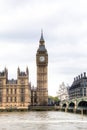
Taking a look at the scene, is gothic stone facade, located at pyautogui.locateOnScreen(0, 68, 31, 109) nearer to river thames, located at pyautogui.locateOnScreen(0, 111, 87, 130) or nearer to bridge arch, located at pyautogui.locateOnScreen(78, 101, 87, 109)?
bridge arch, located at pyautogui.locateOnScreen(78, 101, 87, 109)

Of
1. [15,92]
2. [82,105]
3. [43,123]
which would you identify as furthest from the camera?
[15,92]

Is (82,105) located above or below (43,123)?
above

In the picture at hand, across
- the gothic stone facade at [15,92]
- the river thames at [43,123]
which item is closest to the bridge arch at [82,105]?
the river thames at [43,123]

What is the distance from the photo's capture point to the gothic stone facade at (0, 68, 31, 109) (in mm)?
193500

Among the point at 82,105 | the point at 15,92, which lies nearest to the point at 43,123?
the point at 82,105

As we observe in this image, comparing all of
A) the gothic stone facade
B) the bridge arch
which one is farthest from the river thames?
the gothic stone facade

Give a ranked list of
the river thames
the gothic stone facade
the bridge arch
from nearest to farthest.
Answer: the river thames → the bridge arch → the gothic stone facade

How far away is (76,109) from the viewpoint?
461ft

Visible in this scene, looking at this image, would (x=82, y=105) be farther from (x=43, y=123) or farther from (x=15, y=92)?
(x=43, y=123)

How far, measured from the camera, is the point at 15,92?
195125mm

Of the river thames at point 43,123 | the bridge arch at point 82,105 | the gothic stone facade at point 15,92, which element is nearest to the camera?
the river thames at point 43,123

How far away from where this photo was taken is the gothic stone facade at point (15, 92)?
194m

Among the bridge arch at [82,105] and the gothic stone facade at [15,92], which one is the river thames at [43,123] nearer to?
the bridge arch at [82,105]

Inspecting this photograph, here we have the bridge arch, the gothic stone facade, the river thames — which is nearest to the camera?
the river thames
